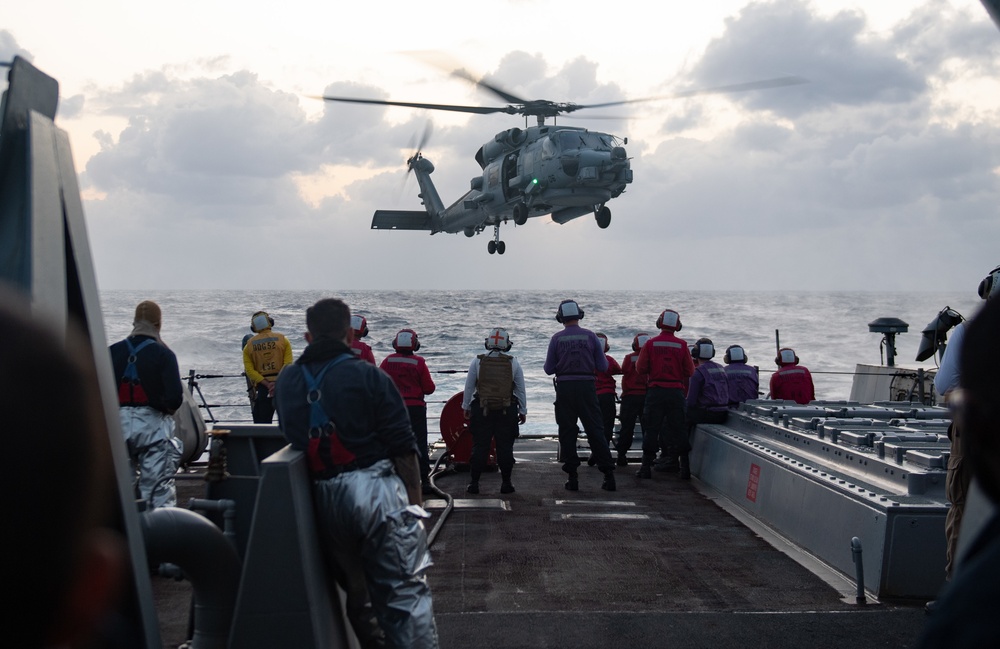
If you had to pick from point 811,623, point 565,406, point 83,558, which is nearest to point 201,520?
point 83,558

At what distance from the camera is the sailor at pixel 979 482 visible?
1051 mm

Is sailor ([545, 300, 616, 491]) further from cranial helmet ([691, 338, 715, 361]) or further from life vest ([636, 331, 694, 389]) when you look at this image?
cranial helmet ([691, 338, 715, 361])

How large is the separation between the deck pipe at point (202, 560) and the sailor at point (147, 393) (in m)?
2.83

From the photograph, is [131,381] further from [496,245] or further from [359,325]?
[496,245]

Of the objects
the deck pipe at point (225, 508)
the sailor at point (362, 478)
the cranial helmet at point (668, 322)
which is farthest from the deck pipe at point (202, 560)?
the cranial helmet at point (668, 322)

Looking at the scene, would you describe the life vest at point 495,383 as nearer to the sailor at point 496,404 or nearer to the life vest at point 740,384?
the sailor at point 496,404

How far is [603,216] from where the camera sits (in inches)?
853

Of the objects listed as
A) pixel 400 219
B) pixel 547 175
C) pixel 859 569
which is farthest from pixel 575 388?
pixel 400 219

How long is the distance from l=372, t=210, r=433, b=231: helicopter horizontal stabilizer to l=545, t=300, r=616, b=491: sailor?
80.0 ft

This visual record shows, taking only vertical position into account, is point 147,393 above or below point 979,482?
below

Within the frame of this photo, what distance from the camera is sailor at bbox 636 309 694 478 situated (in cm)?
1082

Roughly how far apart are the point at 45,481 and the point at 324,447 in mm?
2954

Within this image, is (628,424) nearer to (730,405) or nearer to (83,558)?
(730,405)

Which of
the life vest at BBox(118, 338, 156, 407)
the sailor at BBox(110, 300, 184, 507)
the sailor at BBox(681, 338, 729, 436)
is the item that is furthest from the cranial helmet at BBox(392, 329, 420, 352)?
the life vest at BBox(118, 338, 156, 407)
